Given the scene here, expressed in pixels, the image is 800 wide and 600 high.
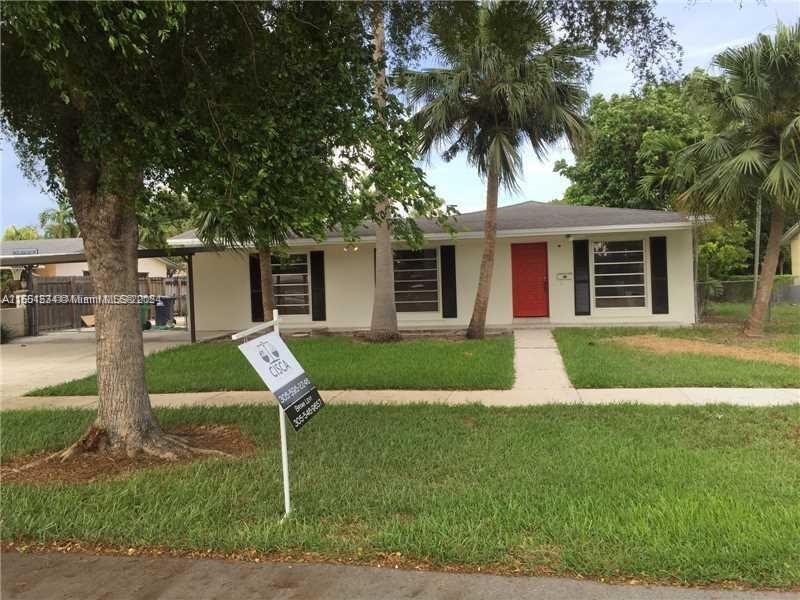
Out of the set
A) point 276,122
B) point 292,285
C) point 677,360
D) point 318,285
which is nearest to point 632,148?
point 318,285

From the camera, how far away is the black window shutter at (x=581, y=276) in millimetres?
16609

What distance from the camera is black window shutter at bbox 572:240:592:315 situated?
54.5 ft

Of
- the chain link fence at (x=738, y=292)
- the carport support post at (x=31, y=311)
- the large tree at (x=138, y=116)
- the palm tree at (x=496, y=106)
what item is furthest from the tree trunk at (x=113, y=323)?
the carport support post at (x=31, y=311)

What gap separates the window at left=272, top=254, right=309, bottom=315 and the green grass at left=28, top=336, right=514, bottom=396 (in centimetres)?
363

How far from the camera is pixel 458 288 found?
1720cm

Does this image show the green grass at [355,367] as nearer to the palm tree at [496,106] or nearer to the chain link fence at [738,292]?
the palm tree at [496,106]

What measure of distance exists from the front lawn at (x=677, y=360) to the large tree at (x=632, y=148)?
907 centimetres

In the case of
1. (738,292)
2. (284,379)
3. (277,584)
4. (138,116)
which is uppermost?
(138,116)

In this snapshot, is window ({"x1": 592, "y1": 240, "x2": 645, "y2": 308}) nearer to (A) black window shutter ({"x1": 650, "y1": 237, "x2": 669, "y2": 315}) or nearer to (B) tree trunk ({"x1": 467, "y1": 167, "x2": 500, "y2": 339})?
(A) black window shutter ({"x1": 650, "y1": 237, "x2": 669, "y2": 315})

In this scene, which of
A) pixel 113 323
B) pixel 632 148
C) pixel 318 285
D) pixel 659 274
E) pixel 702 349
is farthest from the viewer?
pixel 632 148

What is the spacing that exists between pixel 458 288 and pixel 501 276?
1.17 m

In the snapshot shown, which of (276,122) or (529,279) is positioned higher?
(276,122)

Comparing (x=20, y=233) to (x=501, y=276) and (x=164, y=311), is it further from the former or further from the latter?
(x=501, y=276)

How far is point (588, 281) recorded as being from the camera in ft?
54.5
